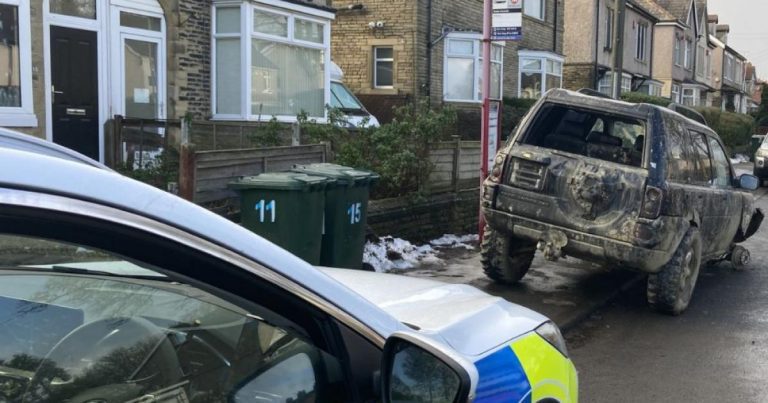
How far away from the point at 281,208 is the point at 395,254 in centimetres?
267

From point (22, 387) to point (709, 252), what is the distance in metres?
7.49

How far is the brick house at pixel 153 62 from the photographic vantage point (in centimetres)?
1000

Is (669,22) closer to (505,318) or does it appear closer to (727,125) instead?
(727,125)

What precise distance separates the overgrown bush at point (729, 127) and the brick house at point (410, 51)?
50.2 feet

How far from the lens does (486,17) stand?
28.9 ft

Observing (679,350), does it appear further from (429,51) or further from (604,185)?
(429,51)

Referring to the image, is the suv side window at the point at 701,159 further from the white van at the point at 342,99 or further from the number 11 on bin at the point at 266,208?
the white van at the point at 342,99

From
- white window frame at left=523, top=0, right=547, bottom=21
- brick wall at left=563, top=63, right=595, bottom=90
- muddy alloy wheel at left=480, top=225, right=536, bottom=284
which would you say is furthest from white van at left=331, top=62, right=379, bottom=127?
brick wall at left=563, top=63, right=595, bottom=90

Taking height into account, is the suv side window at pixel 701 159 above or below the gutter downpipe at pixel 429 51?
below

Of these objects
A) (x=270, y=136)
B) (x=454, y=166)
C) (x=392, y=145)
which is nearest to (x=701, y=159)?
(x=392, y=145)

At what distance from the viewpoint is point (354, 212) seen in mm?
7082

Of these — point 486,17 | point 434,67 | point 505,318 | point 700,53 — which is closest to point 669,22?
point 700,53

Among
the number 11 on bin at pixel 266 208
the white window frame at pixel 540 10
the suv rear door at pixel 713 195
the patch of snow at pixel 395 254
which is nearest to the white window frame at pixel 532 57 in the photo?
the white window frame at pixel 540 10

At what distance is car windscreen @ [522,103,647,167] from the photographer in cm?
727
